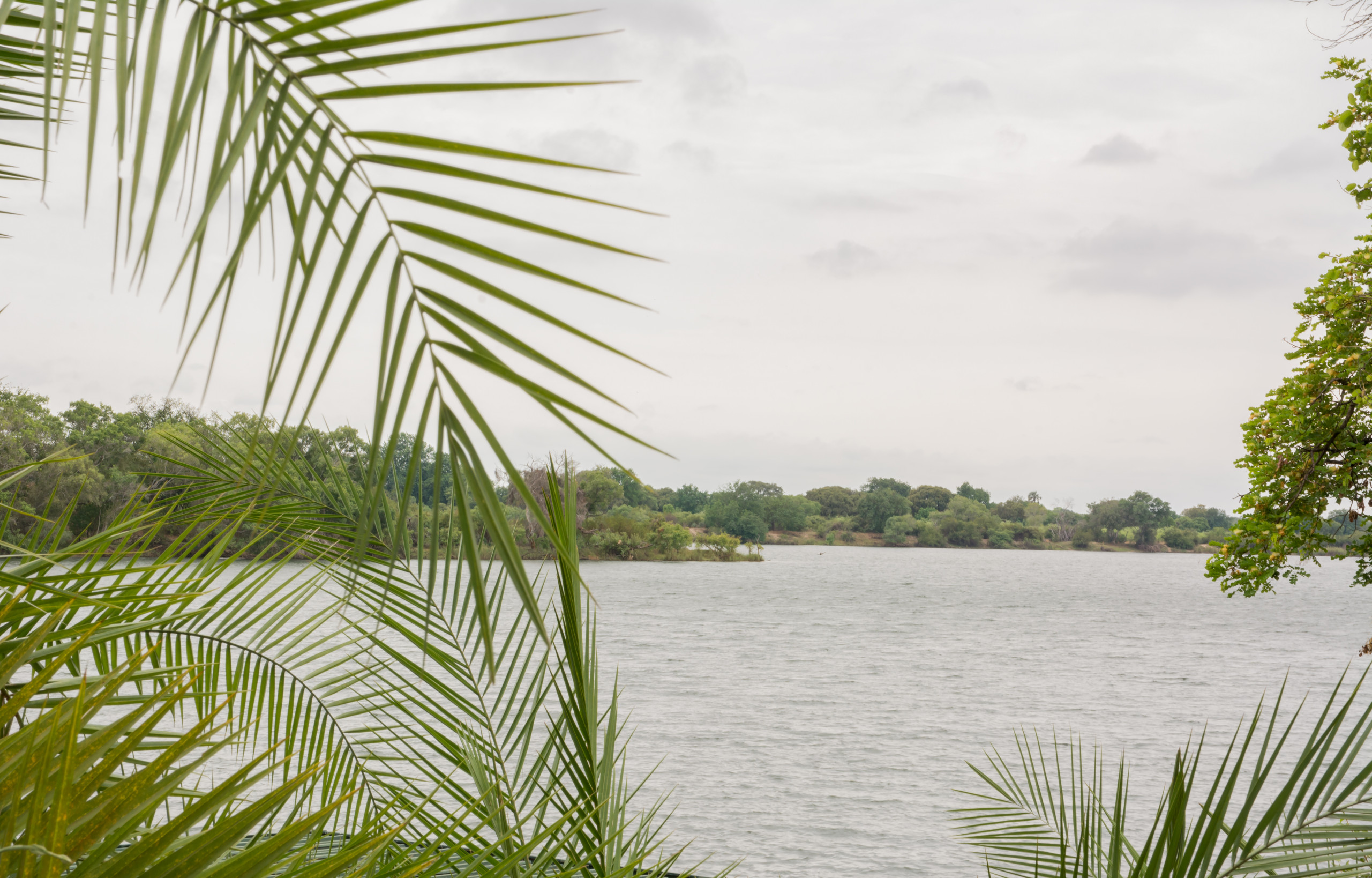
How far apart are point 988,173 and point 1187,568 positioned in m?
53.9

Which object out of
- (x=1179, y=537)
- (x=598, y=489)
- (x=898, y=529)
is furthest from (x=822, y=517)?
(x=598, y=489)

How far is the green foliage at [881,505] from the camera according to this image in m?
104

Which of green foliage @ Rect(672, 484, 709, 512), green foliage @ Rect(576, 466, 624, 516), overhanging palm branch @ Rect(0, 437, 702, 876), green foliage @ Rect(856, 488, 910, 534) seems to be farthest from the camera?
green foliage @ Rect(856, 488, 910, 534)

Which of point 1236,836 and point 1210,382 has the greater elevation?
point 1210,382

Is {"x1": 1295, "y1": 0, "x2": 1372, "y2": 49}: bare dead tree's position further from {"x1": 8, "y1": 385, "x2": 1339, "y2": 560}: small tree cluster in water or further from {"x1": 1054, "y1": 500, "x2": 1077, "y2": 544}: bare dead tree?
{"x1": 1054, "y1": 500, "x2": 1077, "y2": 544}: bare dead tree

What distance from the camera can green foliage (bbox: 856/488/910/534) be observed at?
104m

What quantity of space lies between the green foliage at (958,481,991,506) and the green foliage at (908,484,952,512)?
93.9 inches

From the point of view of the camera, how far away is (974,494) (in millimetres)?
109875

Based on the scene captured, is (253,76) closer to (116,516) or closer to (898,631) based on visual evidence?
(116,516)

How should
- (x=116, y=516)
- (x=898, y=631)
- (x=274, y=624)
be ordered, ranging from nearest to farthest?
(x=116, y=516) < (x=274, y=624) < (x=898, y=631)

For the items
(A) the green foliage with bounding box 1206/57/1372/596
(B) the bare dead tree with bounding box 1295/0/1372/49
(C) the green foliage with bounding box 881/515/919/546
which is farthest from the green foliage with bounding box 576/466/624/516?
(C) the green foliage with bounding box 881/515/919/546

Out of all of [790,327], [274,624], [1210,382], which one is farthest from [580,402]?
[790,327]

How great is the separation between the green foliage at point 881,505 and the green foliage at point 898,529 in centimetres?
50

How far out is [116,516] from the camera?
2072mm
